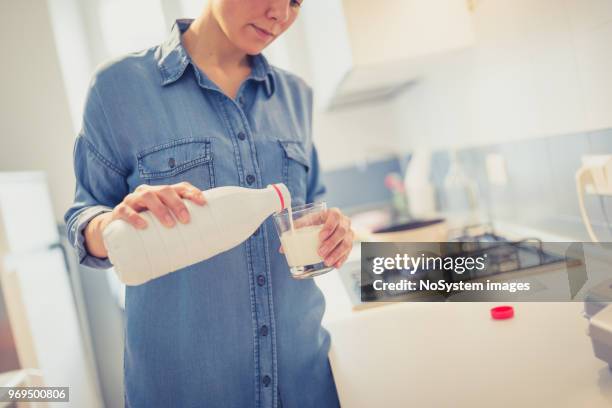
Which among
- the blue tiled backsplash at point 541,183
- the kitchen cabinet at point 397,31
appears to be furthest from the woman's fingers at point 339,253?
the kitchen cabinet at point 397,31

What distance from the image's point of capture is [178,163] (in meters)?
0.85

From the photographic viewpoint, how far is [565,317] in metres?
0.90

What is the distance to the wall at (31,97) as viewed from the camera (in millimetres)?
2215

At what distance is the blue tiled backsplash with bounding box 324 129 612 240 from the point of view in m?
1.09

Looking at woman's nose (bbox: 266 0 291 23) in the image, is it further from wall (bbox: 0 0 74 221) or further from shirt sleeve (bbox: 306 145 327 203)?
wall (bbox: 0 0 74 221)

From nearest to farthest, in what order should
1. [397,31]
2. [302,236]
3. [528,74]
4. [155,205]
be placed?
[155,205], [302,236], [528,74], [397,31]

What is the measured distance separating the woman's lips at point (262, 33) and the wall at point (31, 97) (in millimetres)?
1676

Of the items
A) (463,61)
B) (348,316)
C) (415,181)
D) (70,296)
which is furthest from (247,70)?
(70,296)

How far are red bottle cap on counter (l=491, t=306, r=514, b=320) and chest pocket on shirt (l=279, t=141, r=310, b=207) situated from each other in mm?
412

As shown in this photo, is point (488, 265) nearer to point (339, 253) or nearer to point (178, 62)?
point (339, 253)

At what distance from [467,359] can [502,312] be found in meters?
0.17

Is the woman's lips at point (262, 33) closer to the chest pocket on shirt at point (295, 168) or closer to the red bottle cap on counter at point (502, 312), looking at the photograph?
the chest pocket on shirt at point (295, 168)

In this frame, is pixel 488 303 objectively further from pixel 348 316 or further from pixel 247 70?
pixel 247 70

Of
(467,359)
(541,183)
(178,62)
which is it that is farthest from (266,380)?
(541,183)
